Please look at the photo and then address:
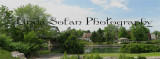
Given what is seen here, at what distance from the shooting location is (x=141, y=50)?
20734mm

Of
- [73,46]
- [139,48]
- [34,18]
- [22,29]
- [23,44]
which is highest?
[34,18]

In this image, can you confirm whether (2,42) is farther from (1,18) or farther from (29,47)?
(1,18)

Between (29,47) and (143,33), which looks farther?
(143,33)

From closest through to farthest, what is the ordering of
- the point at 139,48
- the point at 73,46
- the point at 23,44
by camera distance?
the point at 23,44 → the point at 139,48 → the point at 73,46

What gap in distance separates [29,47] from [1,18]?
629cm

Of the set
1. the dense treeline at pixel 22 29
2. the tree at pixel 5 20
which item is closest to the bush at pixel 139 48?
the dense treeline at pixel 22 29

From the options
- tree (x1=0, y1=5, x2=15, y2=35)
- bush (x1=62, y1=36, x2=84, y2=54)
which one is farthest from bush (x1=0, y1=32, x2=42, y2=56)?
bush (x1=62, y1=36, x2=84, y2=54)

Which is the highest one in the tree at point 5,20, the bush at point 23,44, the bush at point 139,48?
the tree at point 5,20

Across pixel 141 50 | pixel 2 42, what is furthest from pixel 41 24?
pixel 141 50

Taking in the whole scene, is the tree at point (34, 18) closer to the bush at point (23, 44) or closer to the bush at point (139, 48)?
the bush at point (23, 44)

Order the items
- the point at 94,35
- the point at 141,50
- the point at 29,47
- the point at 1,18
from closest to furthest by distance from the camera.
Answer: the point at 29,47
the point at 1,18
the point at 141,50
the point at 94,35

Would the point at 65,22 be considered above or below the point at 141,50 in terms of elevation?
above

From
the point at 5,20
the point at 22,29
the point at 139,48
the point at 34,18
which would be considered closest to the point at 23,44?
the point at 5,20

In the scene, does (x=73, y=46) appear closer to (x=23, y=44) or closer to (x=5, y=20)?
(x=23, y=44)
